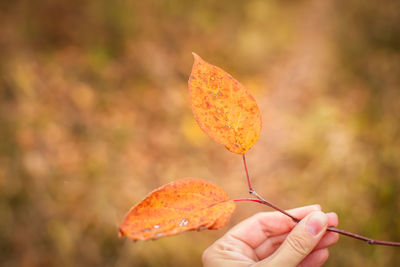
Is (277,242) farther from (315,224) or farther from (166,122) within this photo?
(166,122)

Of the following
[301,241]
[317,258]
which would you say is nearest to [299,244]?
[301,241]

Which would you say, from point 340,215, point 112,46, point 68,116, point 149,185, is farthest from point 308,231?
point 112,46

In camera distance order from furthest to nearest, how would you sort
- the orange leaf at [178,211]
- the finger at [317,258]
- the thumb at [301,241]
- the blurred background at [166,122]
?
1. the blurred background at [166,122]
2. the finger at [317,258]
3. the thumb at [301,241]
4. the orange leaf at [178,211]

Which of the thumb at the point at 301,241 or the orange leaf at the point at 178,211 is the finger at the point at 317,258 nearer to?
the thumb at the point at 301,241

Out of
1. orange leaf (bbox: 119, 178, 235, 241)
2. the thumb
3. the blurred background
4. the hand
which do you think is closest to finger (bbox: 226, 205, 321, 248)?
the hand

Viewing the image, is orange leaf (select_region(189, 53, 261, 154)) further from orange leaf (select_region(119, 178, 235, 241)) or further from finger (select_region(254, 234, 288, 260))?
finger (select_region(254, 234, 288, 260))

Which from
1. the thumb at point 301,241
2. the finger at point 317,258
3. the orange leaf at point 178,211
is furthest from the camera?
the finger at point 317,258

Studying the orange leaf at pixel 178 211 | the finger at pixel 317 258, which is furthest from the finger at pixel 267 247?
the orange leaf at pixel 178 211
